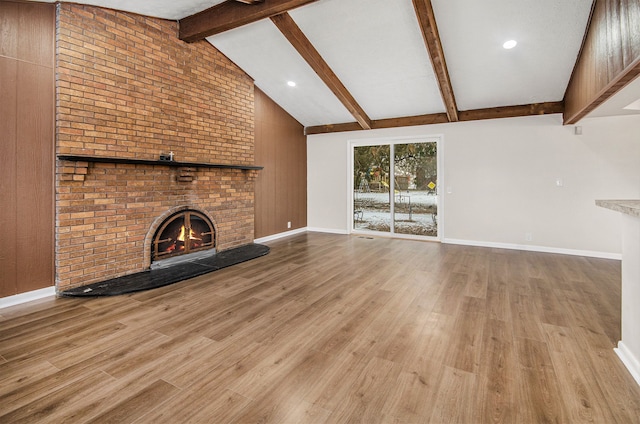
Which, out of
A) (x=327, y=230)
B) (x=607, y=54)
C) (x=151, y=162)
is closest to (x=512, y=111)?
(x=607, y=54)

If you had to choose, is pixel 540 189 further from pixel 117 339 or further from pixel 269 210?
pixel 117 339

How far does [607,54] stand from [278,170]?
5257 mm

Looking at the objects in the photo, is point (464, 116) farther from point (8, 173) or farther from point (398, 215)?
point (8, 173)

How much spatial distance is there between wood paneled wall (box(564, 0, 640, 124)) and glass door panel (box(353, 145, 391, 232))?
339 cm

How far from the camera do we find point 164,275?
384cm

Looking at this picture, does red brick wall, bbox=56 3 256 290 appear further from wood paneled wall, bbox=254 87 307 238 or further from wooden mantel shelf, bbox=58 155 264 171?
wood paneled wall, bbox=254 87 307 238

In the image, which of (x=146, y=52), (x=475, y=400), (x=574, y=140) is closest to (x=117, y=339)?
(x=475, y=400)

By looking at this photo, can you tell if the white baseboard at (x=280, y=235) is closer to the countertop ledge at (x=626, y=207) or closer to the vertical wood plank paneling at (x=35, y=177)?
the vertical wood plank paneling at (x=35, y=177)

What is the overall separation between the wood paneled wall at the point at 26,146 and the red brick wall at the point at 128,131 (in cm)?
10

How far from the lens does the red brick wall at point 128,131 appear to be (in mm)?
3293

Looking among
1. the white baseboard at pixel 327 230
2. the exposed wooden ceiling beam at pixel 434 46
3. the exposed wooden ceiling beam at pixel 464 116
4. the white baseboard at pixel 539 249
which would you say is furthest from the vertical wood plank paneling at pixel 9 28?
the white baseboard at pixel 539 249

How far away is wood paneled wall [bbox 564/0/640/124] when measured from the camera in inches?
90.0

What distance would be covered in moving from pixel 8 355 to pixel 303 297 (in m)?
2.27

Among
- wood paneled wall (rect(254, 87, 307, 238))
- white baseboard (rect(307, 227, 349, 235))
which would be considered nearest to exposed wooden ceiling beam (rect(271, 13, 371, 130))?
wood paneled wall (rect(254, 87, 307, 238))
